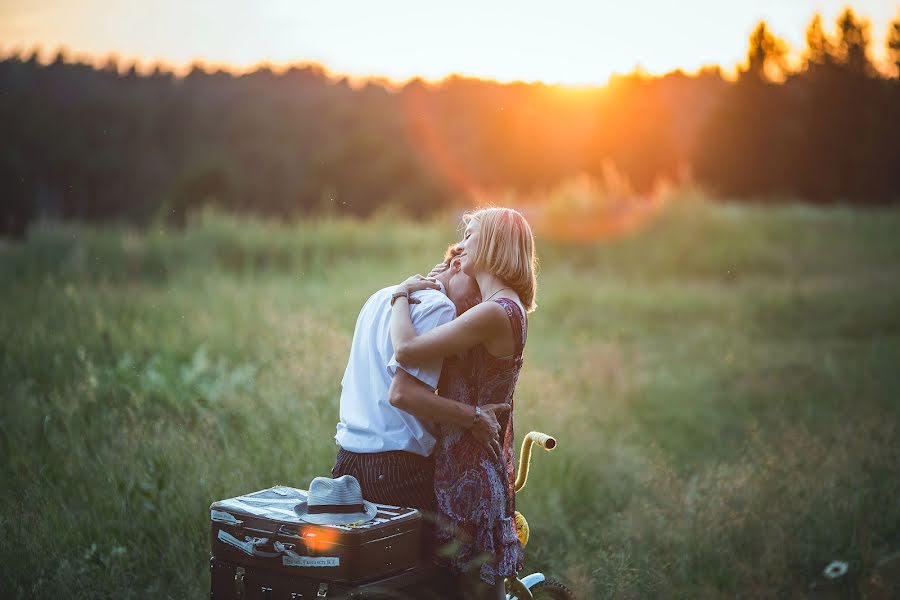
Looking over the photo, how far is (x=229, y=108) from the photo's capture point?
73812 mm

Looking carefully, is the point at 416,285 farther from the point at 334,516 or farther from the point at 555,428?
the point at 555,428

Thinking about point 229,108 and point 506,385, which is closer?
point 506,385

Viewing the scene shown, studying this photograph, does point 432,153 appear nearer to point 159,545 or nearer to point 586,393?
point 586,393

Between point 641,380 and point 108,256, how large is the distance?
11.1 meters

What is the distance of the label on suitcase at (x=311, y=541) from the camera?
3115mm

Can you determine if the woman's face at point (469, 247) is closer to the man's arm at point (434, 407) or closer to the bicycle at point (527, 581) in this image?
the man's arm at point (434, 407)

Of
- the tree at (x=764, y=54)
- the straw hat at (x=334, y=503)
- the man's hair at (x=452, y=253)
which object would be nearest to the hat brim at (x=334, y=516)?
the straw hat at (x=334, y=503)

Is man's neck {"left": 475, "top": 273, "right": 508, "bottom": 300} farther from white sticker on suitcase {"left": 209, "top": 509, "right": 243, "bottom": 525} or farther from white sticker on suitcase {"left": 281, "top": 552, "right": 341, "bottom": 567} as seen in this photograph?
white sticker on suitcase {"left": 209, "top": 509, "right": 243, "bottom": 525}

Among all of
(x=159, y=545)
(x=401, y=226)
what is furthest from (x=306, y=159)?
(x=159, y=545)

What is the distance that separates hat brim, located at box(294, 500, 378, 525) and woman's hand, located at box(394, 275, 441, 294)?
84cm

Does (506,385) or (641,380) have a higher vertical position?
(506,385)

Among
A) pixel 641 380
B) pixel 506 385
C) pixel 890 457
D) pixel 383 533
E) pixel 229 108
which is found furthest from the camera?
pixel 229 108

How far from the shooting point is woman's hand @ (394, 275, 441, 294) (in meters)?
3.54

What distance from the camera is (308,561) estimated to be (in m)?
3.14
